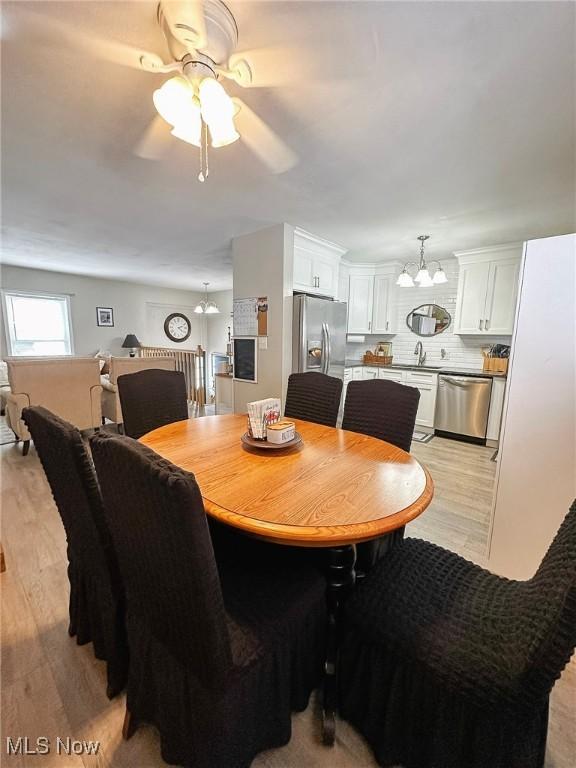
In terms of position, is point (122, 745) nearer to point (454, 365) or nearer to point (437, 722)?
point (437, 722)

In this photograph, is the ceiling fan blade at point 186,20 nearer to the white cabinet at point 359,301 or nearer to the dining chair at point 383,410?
the dining chair at point 383,410

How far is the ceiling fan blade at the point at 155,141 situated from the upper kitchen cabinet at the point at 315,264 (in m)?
1.61

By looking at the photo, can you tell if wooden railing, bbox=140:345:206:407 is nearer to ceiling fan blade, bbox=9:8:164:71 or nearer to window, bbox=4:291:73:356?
window, bbox=4:291:73:356

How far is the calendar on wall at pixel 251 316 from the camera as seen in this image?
344 centimetres

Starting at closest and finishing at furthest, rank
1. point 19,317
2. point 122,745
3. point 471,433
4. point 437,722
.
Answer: point 437,722 → point 122,745 → point 471,433 → point 19,317

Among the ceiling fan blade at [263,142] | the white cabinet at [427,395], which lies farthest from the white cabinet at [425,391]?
the ceiling fan blade at [263,142]

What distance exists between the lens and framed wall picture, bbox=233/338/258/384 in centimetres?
360

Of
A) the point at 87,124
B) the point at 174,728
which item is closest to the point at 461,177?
the point at 87,124

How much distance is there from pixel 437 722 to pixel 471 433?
11.7ft

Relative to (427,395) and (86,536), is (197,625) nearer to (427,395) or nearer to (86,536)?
(86,536)

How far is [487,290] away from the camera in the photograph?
154 inches

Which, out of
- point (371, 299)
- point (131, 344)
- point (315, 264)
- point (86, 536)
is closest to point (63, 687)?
point (86, 536)

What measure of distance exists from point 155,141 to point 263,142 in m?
0.65

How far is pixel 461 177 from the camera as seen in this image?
2.23 m
